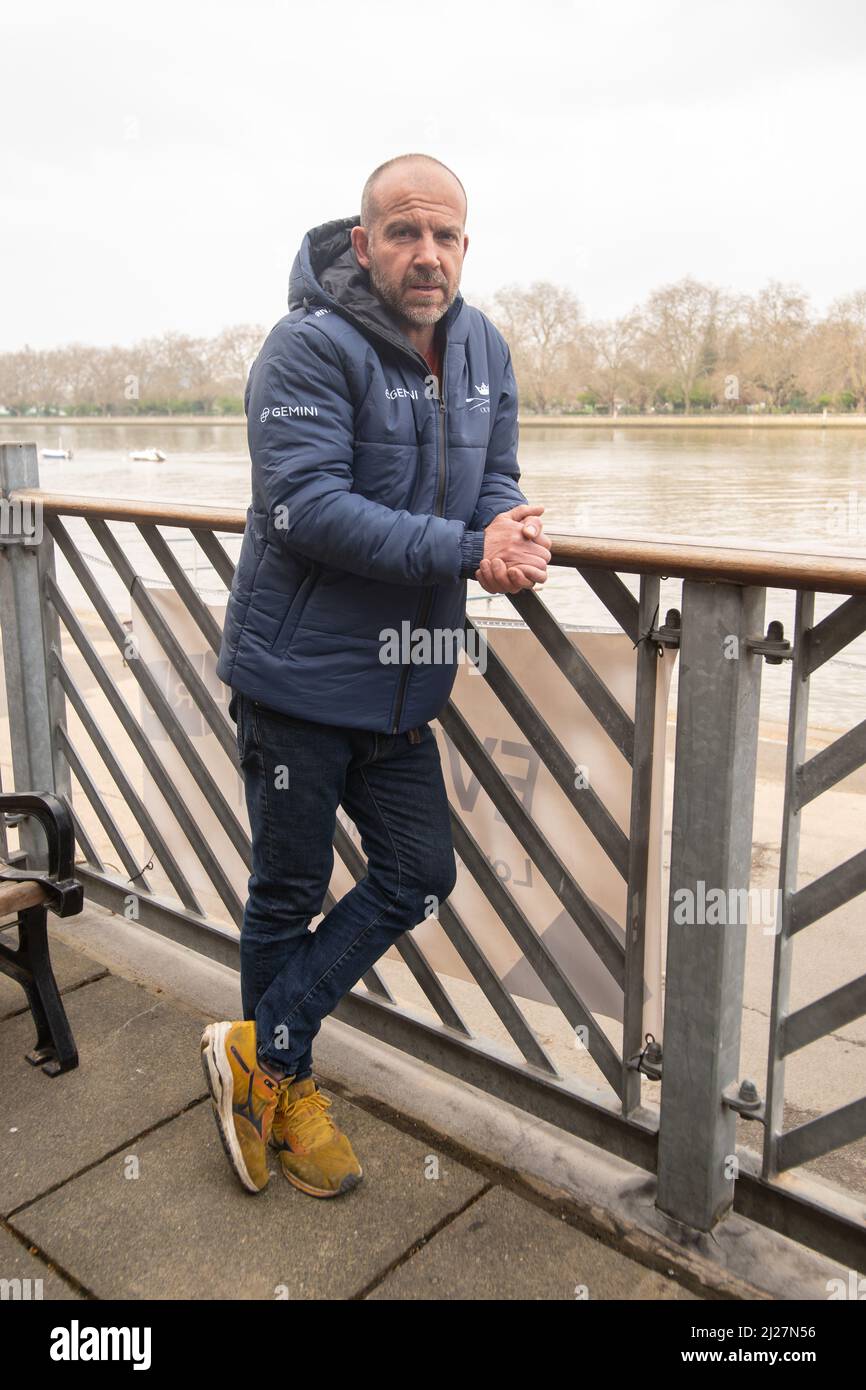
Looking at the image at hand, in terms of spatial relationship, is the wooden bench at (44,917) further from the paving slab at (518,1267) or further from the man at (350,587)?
the paving slab at (518,1267)

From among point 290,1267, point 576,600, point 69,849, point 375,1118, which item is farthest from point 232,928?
point 576,600

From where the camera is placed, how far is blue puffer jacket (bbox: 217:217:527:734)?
1745 millimetres

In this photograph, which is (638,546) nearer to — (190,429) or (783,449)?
(783,449)

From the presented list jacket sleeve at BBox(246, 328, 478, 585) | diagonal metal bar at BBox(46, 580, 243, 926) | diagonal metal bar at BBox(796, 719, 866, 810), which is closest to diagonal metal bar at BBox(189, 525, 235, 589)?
diagonal metal bar at BBox(46, 580, 243, 926)

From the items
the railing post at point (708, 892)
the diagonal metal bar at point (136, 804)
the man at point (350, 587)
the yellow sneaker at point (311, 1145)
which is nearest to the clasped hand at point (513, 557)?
the man at point (350, 587)

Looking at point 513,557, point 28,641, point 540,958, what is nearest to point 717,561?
point 513,557

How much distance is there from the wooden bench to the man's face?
1350 mm

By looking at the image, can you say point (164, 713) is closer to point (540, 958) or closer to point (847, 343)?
point (540, 958)

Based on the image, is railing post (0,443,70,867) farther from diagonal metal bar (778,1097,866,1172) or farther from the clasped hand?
diagonal metal bar (778,1097,866,1172)

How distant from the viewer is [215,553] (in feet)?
8.43

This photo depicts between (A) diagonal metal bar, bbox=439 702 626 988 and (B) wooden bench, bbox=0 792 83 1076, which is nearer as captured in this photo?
(A) diagonal metal bar, bbox=439 702 626 988

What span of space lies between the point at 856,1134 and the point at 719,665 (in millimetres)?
749

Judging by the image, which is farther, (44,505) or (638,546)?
(44,505)
